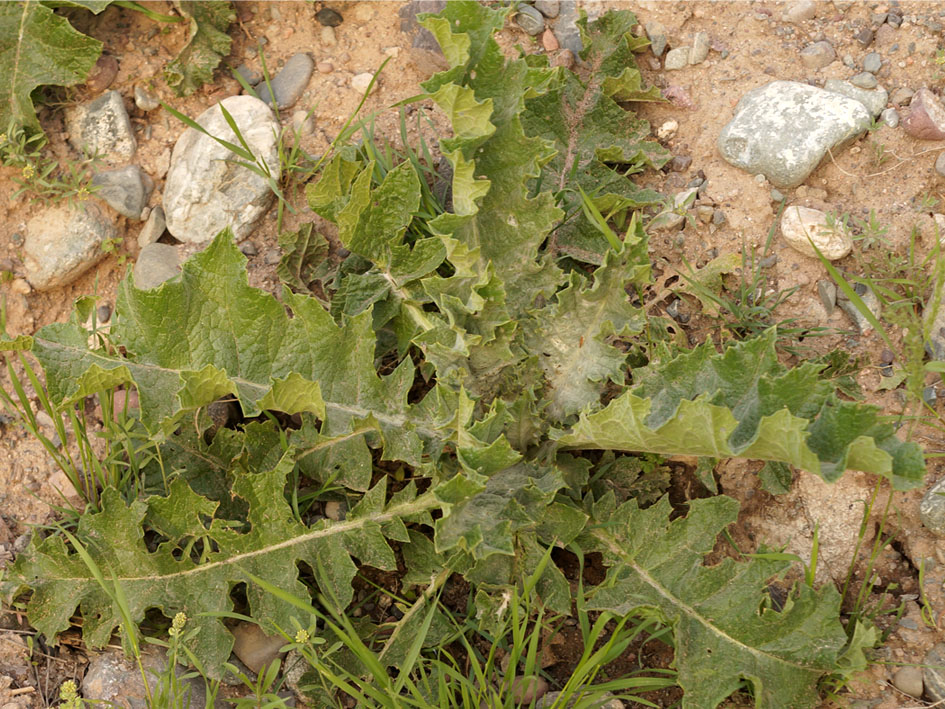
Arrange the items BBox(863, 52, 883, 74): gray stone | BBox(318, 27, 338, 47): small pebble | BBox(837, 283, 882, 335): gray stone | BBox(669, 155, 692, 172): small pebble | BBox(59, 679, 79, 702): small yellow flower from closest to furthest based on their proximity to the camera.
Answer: BBox(59, 679, 79, 702): small yellow flower, BBox(837, 283, 882, 335): gray stone, BBox(863, 52, 883, 74): gray stone, BBox(669, 155, 692, 172): small pebble, BBox(318, 27, 338, 47): small pebble

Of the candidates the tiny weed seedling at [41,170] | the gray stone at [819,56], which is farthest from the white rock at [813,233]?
the tiny weed seedling at [41,170]

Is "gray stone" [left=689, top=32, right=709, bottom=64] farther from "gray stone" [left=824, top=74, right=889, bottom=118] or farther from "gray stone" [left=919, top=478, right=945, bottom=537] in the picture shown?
"gray stone" [left=919, top=478, right=945, bottom=537]

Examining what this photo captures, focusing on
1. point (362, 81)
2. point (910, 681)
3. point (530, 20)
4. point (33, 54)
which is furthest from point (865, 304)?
point (33, 54)

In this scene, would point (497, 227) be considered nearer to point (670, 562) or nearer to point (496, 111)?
point (496, 111)

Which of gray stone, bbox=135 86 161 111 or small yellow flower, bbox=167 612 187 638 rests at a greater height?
gray stone, bbox=135 86 161 111

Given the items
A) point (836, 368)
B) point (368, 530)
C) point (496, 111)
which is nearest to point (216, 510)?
point (368, 530)

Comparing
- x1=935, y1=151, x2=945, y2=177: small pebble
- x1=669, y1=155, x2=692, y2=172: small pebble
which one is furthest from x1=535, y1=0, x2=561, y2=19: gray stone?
x1=935, y1=151, x2=945, y2=177: small pebble

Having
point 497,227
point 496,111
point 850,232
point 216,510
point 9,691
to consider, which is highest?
point 496,111
